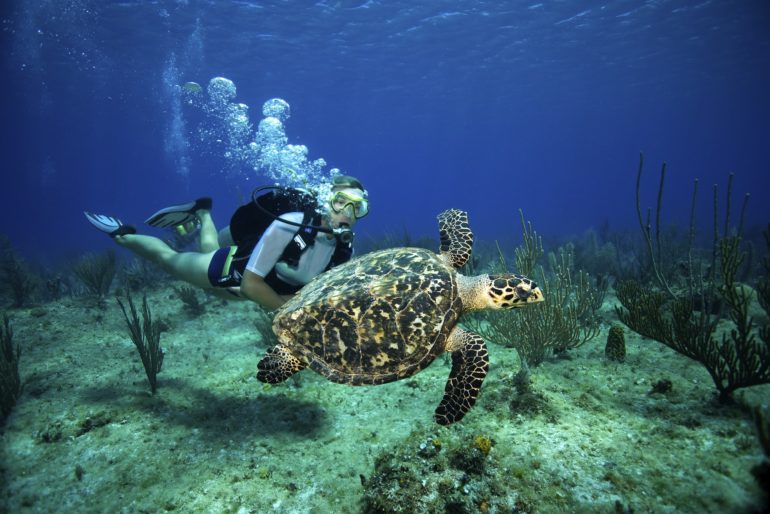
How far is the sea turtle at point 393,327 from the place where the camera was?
11.8ft

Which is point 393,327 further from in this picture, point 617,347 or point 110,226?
point 110,226

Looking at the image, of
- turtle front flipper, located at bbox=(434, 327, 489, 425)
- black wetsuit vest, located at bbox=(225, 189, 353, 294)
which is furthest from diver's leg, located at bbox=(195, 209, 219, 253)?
turtle front flipper, located at bbox=(434, 327, 489, 425)

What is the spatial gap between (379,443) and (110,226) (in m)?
7.51

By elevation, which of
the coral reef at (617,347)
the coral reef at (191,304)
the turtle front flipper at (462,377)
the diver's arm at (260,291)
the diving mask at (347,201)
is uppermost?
the diving mask at (347,201)

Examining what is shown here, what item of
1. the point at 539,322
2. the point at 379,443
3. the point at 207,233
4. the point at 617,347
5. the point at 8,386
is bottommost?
the point at 617,347

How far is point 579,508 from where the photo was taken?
8.68 feet

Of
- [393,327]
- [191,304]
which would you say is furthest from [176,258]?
[393,327]

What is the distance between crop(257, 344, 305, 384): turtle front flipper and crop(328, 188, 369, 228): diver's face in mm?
2200

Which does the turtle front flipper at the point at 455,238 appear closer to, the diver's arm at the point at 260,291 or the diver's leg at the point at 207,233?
the diver's arm at the point at 260,291

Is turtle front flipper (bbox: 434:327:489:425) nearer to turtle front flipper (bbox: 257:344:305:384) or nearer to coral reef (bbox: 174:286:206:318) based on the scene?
turtle front flipper (bbox: 257:344:305:384)

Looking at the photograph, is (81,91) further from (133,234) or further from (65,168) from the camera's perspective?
(65,168)

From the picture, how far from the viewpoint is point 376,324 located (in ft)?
12.1

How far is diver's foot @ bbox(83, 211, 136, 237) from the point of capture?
7.25 meters

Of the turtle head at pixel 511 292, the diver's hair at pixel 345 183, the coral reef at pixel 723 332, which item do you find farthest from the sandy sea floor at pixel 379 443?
the diver's hair at pixel 345 183
